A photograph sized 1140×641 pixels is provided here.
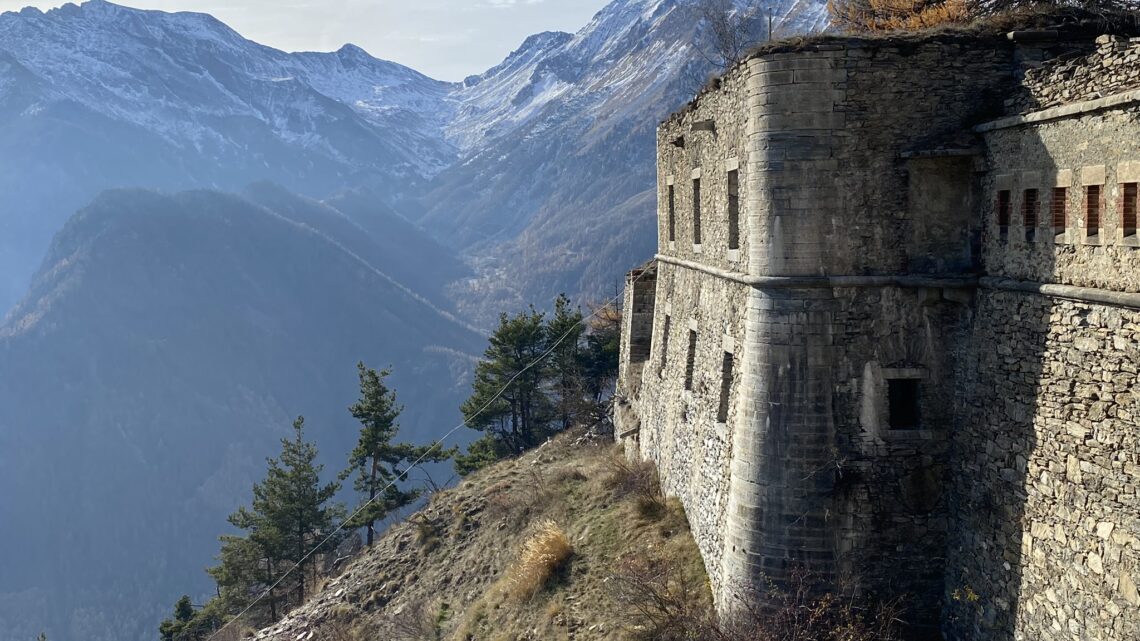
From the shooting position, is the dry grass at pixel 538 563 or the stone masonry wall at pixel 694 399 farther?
the dry grass at pixel 538 563

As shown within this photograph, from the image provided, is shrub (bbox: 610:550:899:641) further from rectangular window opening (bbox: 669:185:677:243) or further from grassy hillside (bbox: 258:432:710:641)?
rectangular window opening (bbox: 669:185:677:243)

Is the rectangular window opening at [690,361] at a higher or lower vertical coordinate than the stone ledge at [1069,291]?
lower

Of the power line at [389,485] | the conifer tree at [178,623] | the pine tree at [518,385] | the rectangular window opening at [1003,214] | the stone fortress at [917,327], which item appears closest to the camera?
the stone fortress at [917,327]

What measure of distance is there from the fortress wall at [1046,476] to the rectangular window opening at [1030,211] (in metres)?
0.69

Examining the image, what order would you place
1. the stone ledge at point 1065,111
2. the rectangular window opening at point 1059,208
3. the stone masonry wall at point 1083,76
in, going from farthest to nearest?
the rectangular window opening at point 1059,208, the stone masonry wall at point 1083,76, the stone ledge at point 1065,111

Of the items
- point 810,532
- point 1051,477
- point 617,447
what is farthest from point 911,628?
point 617,447

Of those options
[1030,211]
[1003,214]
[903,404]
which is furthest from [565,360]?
[1030,211]

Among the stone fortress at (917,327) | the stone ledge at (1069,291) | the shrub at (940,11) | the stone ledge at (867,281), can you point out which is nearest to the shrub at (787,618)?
the stone fortress at (917,327)

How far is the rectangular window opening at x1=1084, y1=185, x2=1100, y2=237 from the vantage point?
885cm

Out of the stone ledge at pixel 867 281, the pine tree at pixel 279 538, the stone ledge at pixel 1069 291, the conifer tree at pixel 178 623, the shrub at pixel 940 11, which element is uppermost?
the shrub at pixel 940 11

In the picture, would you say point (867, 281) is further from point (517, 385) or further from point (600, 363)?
point (517, 385)

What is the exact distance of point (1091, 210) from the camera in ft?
29.2

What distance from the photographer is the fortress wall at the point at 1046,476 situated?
8445mm

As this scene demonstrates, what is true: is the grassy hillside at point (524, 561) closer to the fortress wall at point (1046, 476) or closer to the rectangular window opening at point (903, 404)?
the rectangular window opening at point (903, 404)
